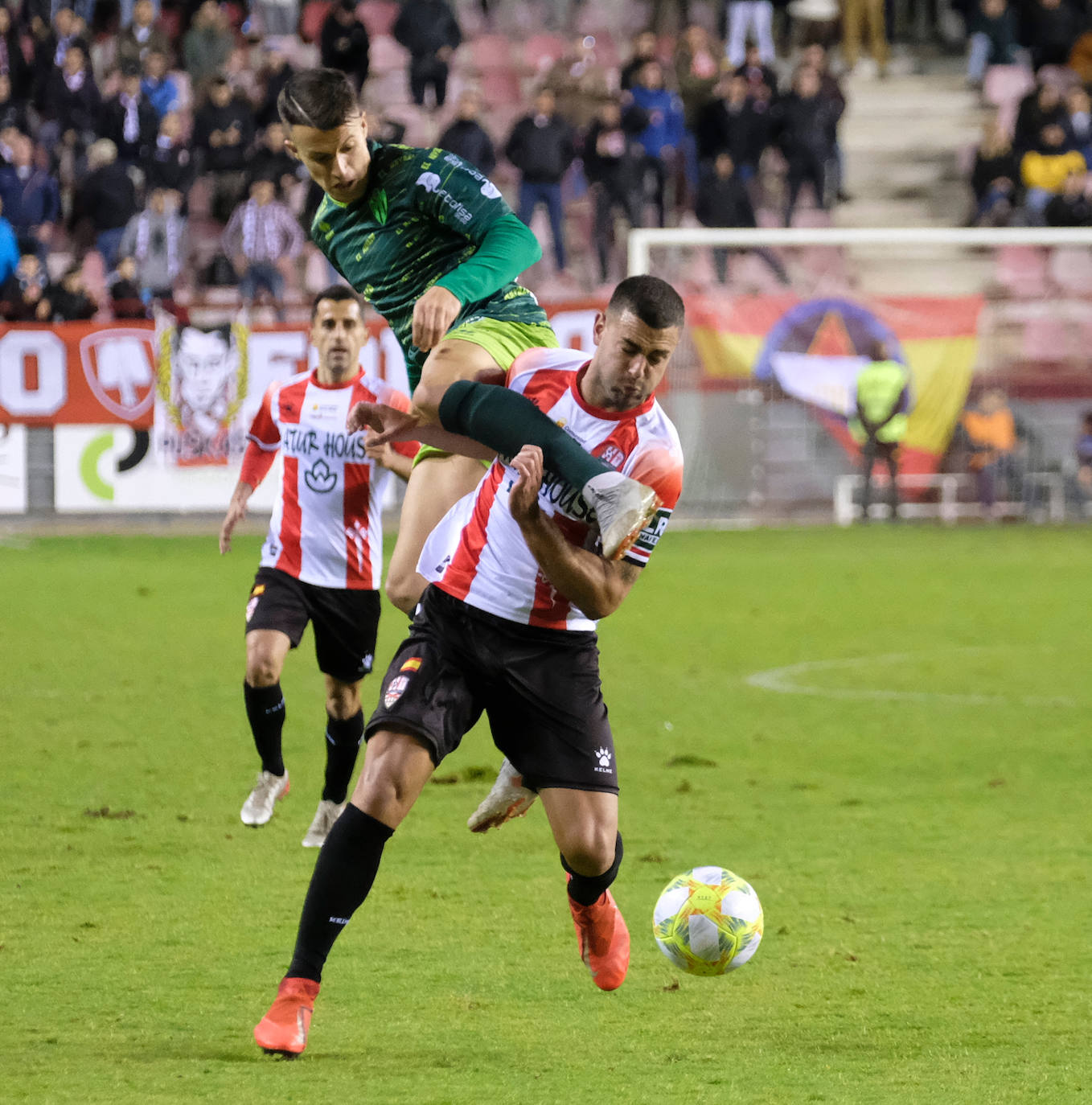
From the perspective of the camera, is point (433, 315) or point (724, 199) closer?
point (433, 315)

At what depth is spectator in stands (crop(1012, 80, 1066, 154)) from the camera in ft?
73.8

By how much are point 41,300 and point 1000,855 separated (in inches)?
594

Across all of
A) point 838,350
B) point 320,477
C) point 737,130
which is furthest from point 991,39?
point 320,477

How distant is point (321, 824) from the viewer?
714 centimetres

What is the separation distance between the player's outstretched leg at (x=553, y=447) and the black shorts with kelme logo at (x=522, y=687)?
475 millimetres

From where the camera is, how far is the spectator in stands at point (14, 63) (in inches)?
886

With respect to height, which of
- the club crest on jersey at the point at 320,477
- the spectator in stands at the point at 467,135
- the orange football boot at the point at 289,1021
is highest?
the spectator in stands at the point at 467,135

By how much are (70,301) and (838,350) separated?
8.34 meters

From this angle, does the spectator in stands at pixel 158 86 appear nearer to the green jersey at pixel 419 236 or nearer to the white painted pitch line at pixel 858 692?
the white painted pitch line at pixel 858 692

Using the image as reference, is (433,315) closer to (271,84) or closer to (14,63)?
(271,84)

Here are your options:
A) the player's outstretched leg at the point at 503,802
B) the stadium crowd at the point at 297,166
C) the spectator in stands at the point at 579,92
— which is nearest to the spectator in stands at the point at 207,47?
the stadium crowd at the point at 297,166

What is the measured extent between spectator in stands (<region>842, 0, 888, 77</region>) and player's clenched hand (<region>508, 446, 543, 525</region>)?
2383 centimetres

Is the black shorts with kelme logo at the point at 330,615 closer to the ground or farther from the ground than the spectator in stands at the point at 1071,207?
closer to the ground

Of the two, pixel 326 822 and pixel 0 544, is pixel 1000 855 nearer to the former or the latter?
pixel 326 822
